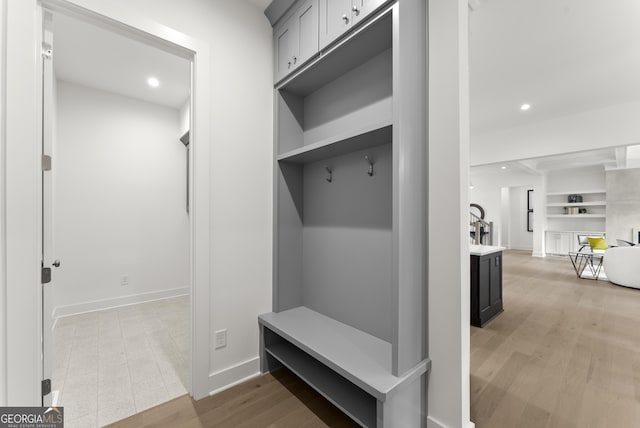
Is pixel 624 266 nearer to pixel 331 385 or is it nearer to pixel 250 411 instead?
pixel 331 385

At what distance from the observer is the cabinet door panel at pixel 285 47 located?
1.94 m

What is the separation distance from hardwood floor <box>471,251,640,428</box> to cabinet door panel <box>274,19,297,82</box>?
2685mm

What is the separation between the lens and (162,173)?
3.90 meters

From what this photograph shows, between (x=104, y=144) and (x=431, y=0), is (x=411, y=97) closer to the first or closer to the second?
(x=431, y=0)

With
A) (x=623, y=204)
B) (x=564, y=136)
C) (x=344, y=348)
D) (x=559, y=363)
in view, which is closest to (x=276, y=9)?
(x=344, y=348)

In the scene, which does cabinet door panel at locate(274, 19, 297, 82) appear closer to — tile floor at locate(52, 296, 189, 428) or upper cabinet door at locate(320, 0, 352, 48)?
upper cabinet door at locate(320, 0, 352, 48)

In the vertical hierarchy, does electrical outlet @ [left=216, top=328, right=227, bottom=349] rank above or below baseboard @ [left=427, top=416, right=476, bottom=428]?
above

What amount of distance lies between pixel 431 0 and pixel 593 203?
9.46 m

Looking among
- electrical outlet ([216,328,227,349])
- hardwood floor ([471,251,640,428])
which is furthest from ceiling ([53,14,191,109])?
hardwood floor ([471,251,640,428])

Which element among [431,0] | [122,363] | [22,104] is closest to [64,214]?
[122,363]

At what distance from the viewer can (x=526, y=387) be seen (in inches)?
74.9

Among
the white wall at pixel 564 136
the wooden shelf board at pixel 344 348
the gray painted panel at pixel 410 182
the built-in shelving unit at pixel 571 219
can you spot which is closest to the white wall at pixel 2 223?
the wooden shelf board at pixel 344 348

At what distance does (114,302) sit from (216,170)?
118 inches

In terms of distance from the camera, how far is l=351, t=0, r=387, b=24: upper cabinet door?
1.36 metres
